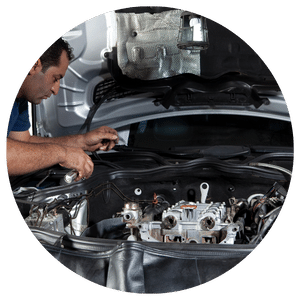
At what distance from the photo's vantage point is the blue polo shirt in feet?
7.18

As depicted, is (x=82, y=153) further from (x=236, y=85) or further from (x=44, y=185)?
(x=236, y=85)

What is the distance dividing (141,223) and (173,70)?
774 mm

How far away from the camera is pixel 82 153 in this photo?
7.15ft

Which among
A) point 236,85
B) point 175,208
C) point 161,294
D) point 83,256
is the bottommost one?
point 161,294

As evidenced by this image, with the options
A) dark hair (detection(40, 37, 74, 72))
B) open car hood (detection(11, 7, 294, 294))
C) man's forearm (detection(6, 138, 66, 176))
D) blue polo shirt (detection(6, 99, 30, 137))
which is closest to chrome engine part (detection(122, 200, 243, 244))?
open car hood (detection(11, 7, 294, 294))

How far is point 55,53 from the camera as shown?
212 centimetres

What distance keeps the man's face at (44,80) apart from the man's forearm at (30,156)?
26 cm

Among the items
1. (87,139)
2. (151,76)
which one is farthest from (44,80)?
(151,76)

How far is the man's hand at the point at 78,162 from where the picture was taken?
2162mm

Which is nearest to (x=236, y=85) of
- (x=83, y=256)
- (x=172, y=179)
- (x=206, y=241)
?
(x=172, y=179)

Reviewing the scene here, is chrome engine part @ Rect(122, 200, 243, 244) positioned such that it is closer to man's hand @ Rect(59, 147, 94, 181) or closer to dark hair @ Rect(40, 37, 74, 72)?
man's hand @ Rect(59, 147, 94, 181)

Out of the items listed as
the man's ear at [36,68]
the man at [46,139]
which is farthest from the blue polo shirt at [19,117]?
the man's ear at [36,68]

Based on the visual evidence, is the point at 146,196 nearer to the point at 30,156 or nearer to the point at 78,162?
the point at 78,162

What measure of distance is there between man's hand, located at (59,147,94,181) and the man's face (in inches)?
12.2
